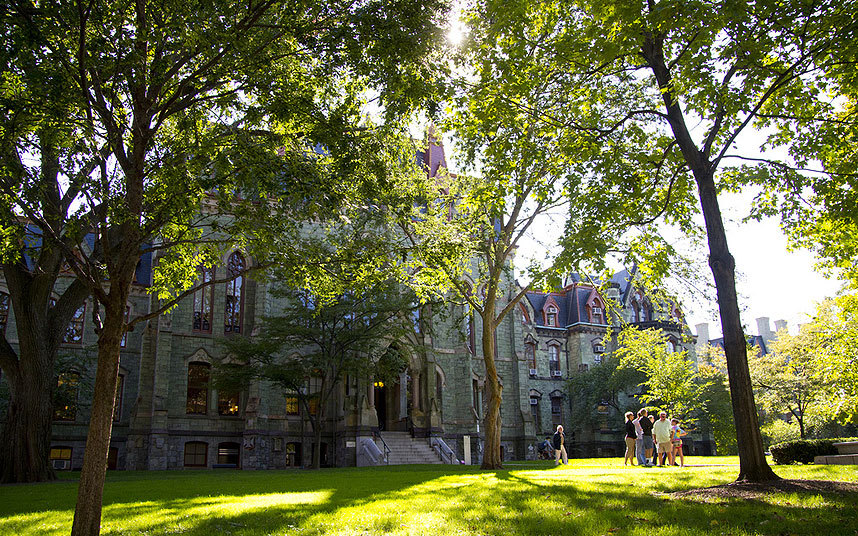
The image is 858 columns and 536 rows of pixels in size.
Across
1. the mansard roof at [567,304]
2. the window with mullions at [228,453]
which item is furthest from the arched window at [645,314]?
the window with mullions at [228,453]

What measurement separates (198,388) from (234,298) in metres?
4.83

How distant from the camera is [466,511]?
7934 mm

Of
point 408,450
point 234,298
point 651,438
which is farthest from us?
point 234,298

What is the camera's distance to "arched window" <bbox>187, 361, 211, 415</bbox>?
30.4 metres

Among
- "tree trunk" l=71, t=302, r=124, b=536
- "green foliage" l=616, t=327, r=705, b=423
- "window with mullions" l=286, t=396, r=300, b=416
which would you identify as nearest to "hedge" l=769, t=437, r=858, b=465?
"tree trunk" l=71, t=302, r=124, b=536

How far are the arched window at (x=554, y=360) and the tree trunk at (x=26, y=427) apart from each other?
37.7 metres

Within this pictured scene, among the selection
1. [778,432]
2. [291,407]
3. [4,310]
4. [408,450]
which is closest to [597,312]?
[778,432]

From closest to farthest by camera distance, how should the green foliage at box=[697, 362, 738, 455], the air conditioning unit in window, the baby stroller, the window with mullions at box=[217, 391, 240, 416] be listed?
the air conditioning unit in window
the window with mullions at box=[217, 391, 240, 416]
the baby stroller
the green foliage at box=[697, 362, 738, 455]

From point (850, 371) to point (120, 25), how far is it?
20.8 meters

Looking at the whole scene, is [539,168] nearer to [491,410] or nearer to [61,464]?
[491,410]

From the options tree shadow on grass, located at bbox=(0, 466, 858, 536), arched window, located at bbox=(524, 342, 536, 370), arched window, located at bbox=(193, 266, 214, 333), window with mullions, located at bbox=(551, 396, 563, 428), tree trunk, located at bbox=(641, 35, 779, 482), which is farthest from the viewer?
Result: arched window, located at bbox=(524, 342, 536, 370)

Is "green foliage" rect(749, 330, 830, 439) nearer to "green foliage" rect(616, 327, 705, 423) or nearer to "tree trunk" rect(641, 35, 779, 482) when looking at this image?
"green foliage" rect(616, 327, 705, 423)

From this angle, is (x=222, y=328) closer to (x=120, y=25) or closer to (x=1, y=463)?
Result: (x=1, y=463)

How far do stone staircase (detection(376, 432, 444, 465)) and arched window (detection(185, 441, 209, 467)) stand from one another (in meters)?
8.29
